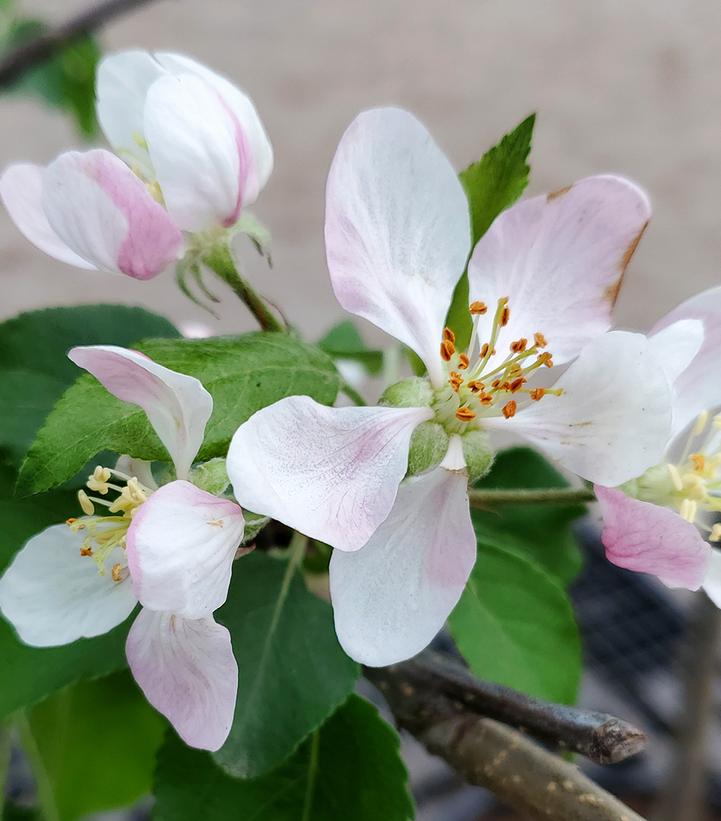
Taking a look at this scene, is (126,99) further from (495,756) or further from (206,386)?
(495,756)

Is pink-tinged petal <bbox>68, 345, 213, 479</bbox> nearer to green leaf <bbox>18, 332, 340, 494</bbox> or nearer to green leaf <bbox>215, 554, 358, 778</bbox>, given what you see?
green leaf <bbox>18, 332, 340, 494</bbox>

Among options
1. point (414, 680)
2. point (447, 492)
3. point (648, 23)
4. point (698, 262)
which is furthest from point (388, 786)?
point (648, 23)

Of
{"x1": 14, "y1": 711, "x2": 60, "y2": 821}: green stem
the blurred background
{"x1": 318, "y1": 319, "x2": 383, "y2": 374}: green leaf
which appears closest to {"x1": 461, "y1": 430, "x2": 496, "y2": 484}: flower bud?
{"x1": 318, "y1": 319, "x2": 383, "y2": 374}: green leaf

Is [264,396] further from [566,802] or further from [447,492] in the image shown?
[566,802]

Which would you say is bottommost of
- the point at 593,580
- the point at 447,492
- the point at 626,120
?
the point at 593,580

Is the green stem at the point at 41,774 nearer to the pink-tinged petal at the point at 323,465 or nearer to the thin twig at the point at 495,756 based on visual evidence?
the thin twig at the point at 495,756

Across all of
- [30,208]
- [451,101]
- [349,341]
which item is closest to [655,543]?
[30,208]

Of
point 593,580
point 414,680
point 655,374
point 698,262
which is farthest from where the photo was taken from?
point 698,262
